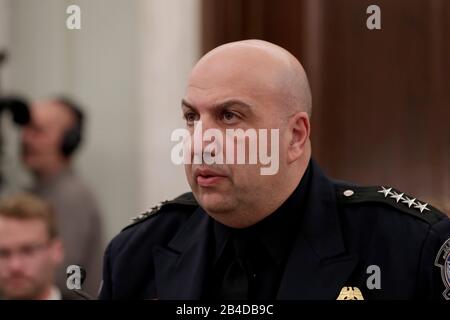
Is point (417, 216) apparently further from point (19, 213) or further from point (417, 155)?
point (19, 213)

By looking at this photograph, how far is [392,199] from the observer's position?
0.91 metres

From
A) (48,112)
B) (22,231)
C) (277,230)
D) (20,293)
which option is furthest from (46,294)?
(48,112)

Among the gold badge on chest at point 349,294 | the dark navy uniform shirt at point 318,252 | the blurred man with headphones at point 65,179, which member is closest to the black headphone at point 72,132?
the blurred man with headphones at point 65,179

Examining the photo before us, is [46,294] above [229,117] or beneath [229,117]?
beneath

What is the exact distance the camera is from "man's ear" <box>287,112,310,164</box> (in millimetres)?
877

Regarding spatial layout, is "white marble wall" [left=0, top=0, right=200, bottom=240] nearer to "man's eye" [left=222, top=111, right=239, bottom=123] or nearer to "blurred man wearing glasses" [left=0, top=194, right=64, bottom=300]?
"blurred man wearing glasses" [left=0, top=194, right=64, bottom=300]

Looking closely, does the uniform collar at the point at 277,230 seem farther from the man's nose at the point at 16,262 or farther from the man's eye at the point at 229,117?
the man's nose at the point at 16,262

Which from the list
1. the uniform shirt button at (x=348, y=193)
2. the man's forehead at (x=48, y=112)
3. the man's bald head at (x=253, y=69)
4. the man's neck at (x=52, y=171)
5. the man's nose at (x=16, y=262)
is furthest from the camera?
the man's forehead at (x=48, y=112)

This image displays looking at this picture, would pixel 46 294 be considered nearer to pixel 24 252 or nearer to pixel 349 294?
pixel 24 252

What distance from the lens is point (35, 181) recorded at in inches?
49.7

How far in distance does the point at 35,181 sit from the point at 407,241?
72cm

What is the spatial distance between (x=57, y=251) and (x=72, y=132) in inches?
11.6

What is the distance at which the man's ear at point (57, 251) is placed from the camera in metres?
1.11

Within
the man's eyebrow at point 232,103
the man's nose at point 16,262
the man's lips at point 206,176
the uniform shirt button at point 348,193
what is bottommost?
the man's nose at point 16,262
